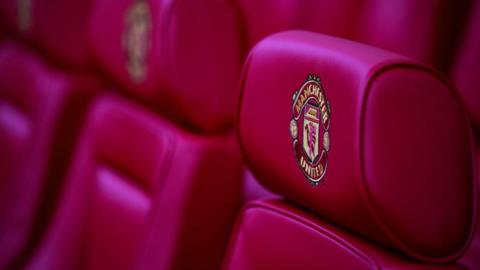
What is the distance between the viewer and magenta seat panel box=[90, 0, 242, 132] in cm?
91

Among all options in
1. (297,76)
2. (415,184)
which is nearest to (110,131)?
(297,76)

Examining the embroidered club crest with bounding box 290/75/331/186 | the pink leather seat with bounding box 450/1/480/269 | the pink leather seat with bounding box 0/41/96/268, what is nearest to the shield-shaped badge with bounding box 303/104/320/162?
the embroidered club crest with bounding box 290/75/331/186

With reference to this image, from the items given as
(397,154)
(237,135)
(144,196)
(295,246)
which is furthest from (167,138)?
(397,154)

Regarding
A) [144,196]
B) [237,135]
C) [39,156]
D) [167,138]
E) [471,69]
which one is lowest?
[39,156]

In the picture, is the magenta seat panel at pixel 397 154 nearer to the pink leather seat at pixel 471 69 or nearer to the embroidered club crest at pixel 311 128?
the embroidered club crest at pixel 311 128

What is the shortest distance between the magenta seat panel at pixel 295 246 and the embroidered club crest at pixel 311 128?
0.06 meters

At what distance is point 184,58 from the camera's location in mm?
915

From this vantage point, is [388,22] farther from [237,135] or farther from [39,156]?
[39,156]

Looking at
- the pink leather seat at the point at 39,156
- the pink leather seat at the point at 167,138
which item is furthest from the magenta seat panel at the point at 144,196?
the pink leather seat at the point at 39,156

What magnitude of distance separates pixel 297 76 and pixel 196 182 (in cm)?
35

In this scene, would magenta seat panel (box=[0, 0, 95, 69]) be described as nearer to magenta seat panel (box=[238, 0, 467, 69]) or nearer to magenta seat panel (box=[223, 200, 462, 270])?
magenta seat panel (box=[238, 0, 467, 69])

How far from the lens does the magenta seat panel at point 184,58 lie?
0.91m

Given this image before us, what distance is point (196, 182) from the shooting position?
0.96 metres

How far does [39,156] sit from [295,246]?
773mm
